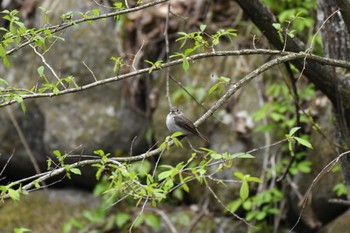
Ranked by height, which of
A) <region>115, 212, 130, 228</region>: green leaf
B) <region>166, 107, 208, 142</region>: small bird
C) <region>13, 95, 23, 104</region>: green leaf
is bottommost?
<region>115, 212, 130, 228</region>: green leaf

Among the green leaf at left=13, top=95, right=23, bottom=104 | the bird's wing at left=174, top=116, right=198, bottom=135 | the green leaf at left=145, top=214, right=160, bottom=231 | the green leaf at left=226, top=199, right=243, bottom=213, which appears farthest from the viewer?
the green leaf at left=145, top=214, right=160, bottom=231

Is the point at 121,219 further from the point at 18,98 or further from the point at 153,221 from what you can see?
the point at 18,98

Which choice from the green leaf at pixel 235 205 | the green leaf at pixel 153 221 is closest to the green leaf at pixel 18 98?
the green leaf at pixel 235 205

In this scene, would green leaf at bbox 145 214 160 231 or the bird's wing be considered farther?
green leaf at bbox 145 214 160 231

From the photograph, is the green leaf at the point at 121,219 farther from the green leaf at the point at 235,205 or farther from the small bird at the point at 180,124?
the small bird at the point at 180,124

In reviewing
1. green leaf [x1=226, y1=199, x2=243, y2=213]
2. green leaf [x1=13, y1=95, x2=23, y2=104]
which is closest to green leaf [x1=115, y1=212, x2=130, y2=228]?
green leaf [x1=226, y1=199, x2=243, y2=213]

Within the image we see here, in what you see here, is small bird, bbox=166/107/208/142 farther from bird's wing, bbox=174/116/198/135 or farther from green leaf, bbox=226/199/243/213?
green leaf, bbox=226/199/243/213

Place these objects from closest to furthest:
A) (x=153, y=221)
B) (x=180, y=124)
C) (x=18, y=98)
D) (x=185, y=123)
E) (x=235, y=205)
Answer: (x=18, y=98), (x=185, y=123), (x=180, y=124), (x=235, y=205), (x=153, y=221)

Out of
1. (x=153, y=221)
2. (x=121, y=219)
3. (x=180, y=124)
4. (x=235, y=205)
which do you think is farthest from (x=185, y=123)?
(x=121, y=219)

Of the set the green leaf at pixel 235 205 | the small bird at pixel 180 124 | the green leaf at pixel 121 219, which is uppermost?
the small bird at pixel 180 124

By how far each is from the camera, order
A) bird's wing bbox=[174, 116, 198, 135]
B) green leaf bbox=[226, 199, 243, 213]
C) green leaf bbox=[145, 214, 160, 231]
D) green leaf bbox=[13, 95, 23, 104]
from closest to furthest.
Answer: green leaf bbox=[13, 95, 23, 104]
bird's wing bbox=[174, 116, 198, 135]
green leaf bbox=[226, 199, 243, 213]
green leaf bbox=[145, 214, 160, 231]

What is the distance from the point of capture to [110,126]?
706 centimetres

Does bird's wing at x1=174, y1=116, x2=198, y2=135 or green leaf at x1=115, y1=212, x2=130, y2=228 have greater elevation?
bird's wing at x1=174, y1=116, x2=198, y2=135

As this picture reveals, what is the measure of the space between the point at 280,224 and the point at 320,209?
1.41 feet
